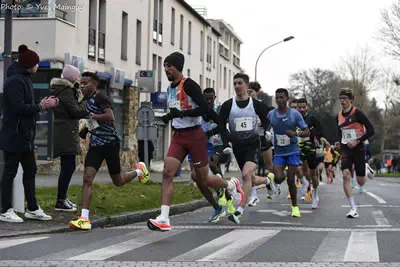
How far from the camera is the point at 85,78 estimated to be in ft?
30.2

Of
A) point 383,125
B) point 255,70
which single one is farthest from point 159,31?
point 383,125

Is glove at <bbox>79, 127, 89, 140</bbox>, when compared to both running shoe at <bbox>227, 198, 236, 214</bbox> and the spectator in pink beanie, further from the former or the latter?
running shoe at <bbox>227, 198, 236, 214</bbox>

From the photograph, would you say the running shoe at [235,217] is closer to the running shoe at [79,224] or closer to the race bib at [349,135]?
the running shoe at [79,224]

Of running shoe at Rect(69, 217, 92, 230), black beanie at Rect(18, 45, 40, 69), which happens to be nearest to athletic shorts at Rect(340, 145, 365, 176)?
running shoe at Rect(69, 217, 92, 230)

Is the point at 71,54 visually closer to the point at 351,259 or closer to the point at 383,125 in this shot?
the point at 351,259

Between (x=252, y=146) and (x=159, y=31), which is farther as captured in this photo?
(x=159, y=31)

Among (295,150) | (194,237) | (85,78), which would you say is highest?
(85,78)

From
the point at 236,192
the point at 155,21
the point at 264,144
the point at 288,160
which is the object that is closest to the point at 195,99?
the point at 236,192

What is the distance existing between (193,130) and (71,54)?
17.3 m

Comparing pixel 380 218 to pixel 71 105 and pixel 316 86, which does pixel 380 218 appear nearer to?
pixel 71 105

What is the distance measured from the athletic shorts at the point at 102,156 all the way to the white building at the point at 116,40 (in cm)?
200

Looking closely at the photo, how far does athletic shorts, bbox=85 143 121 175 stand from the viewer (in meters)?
8.88

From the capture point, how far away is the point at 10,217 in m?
8.94

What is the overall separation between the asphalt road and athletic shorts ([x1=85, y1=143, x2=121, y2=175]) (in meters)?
0.84
